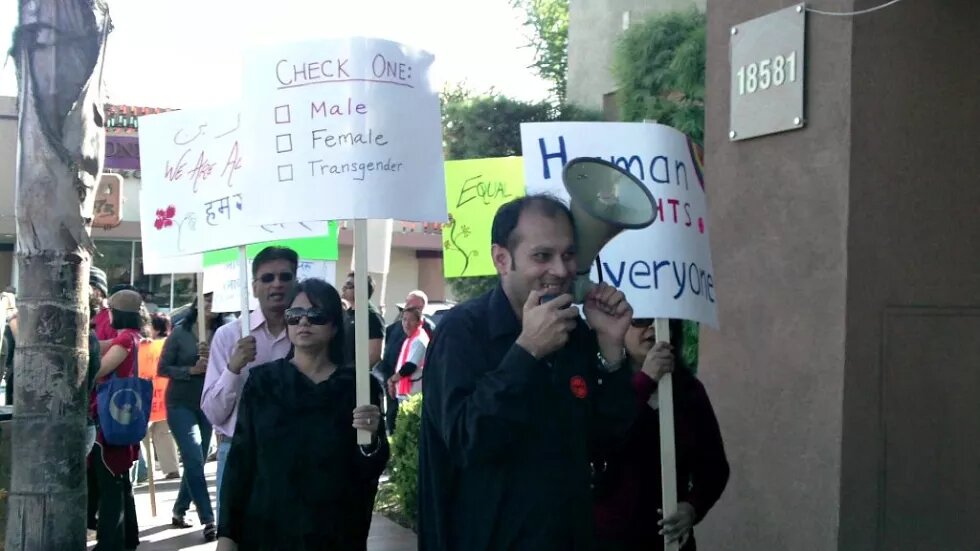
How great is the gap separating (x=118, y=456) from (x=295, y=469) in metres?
3.42

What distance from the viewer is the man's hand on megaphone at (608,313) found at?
9.98 feet

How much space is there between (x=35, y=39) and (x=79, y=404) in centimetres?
148

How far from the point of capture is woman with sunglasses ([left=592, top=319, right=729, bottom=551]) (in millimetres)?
3609

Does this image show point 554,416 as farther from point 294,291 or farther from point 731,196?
point 731,196

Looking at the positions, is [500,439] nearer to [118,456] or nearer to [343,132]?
[343,132]

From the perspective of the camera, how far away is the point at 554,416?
2805 mm

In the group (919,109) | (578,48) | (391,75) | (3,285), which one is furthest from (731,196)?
(3,285)

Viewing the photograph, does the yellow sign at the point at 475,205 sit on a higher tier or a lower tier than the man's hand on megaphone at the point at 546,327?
higher

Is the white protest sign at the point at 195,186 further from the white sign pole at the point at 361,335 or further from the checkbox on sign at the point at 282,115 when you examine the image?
the white sign pole at the point at 361,335

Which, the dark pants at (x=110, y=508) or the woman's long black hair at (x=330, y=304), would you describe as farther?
the dark pants at (x=110, y=508)

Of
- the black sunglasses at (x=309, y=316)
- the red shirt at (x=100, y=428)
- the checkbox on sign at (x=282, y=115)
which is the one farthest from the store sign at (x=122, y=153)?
the black sunglasses at (x=309, y=316)

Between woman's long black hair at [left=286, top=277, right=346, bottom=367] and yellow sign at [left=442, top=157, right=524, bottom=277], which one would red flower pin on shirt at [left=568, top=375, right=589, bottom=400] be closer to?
woman's long black hair at [left=286, top=277, right=346, bottom=367]

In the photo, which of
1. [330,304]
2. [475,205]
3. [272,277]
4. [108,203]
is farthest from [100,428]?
[330,304]

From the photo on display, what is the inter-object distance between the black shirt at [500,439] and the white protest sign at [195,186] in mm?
2536
